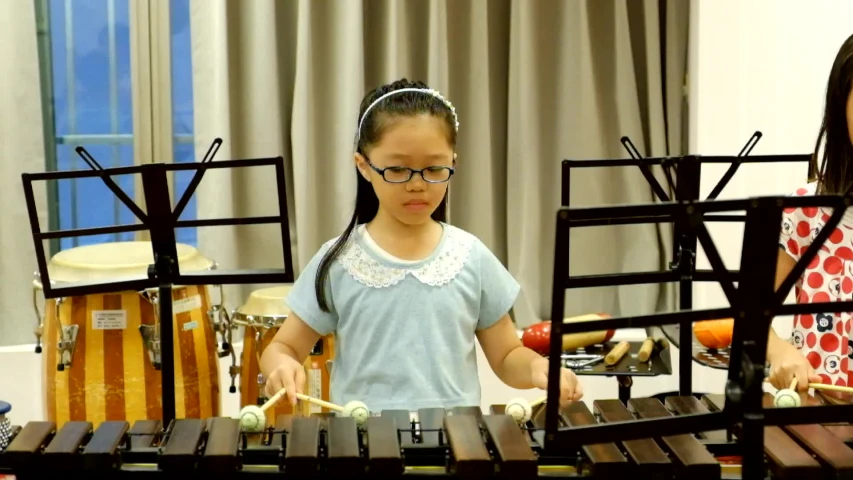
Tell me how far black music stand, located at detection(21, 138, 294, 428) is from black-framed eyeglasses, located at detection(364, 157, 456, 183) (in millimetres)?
303

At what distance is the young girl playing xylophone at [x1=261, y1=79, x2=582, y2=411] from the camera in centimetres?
Result: 203

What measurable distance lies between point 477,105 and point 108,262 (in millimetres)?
1552

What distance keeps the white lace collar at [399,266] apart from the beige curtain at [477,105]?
1649 mm

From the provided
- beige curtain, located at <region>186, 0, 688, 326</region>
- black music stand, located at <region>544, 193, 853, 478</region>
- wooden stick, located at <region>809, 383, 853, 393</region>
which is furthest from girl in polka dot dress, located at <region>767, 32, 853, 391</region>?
beige curtain, located at <region>186, 0, 688, 326</region>

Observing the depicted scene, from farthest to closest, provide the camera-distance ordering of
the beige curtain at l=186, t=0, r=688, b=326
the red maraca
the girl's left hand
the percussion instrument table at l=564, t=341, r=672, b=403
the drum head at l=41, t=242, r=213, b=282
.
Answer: the beige curtain at l=186, t=0, r=688, b=326 < the red maraca < the drum head at l=41, t=242, r=213, b=282 < the percussion instrument table at l=564, t=341, r=672, b=403 < the girl's left hand

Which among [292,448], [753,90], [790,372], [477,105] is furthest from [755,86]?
[292,448]

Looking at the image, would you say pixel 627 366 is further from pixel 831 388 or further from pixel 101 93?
pixel 101 93

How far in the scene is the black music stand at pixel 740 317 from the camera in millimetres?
1422

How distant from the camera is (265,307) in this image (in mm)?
3072

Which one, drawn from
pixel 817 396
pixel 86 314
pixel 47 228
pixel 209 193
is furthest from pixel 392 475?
pixel 47 228

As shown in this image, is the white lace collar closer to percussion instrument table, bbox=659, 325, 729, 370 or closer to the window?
percussion instrument table, bbox=659, 325, 729, 370

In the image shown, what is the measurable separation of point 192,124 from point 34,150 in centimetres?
58

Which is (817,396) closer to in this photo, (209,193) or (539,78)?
(539,78)

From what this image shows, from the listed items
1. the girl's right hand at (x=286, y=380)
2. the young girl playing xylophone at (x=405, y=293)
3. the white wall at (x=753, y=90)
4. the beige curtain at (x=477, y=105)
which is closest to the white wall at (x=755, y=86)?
the white wall at (x=753, y=90)
